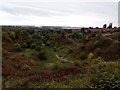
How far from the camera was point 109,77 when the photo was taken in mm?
7969

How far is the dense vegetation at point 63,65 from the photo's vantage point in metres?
8.55

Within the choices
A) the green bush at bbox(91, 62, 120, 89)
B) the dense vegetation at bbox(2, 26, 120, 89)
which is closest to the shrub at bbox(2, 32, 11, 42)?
the dense vegetation at bbox(2, 26, 120, 89)

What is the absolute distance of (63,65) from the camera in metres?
20.4

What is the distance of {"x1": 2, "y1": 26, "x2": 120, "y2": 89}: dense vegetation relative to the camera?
28.0ft

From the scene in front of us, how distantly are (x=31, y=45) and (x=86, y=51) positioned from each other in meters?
9.08

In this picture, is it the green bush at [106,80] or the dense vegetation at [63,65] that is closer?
the green bush at [106,80]

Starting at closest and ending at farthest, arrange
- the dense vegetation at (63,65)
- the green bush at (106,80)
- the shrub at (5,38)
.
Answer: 1. the green bush at (106,80)
2. the dense vegetation at (63,65)
3. the shrub at (5,38)

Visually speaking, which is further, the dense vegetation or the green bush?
the dense vegetation

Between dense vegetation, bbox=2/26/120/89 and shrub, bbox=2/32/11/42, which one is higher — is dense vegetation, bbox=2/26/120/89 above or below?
below

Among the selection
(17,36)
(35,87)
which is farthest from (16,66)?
(17,36)

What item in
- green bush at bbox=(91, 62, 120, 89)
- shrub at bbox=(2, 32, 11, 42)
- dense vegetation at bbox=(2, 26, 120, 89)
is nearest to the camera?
green bush at bbox=(91, 62, 120, 89)

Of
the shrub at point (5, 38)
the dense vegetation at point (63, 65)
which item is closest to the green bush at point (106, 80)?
the dense vegetation at point (63, 65)

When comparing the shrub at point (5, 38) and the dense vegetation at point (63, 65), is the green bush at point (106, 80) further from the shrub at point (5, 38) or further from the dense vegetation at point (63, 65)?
the shrub at point (5, 38)

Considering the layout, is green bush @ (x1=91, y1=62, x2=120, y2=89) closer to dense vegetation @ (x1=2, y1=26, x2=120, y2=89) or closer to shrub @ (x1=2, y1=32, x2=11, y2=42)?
dense vegetation @ (x1=2, y1=26, x2=120, y2=89)
